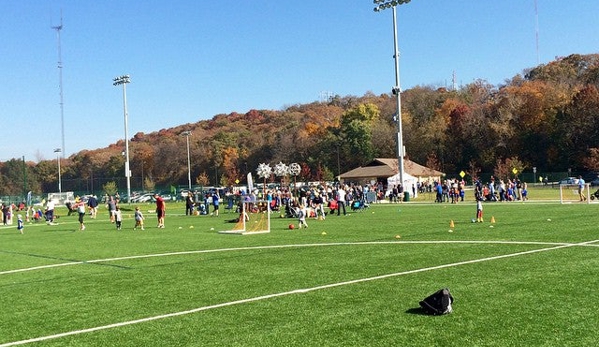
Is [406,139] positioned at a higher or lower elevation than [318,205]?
higher

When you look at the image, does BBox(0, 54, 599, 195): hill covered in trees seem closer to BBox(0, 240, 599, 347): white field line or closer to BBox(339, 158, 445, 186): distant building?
BBox(339, 158, 445, 186): distant building

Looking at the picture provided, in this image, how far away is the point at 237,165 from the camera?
126m

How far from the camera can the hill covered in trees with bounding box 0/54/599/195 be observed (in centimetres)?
8662

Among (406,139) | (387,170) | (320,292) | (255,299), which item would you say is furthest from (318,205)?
(406,139)

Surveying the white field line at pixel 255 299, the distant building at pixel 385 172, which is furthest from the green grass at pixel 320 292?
the distant building at pixel 385 172

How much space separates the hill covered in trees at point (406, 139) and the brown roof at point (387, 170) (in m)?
8.38

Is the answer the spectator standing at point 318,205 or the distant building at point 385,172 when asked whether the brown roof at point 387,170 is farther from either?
the spectator standing at point 318,205

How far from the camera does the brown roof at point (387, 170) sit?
271 feet

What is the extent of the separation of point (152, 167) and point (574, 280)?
138 meters

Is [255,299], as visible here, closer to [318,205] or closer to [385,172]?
[318,205]

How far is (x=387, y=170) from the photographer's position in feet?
275

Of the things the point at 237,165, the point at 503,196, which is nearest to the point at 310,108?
the point at 237,165

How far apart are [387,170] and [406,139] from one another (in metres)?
22.8

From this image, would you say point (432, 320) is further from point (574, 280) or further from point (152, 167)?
point (152, 167)
